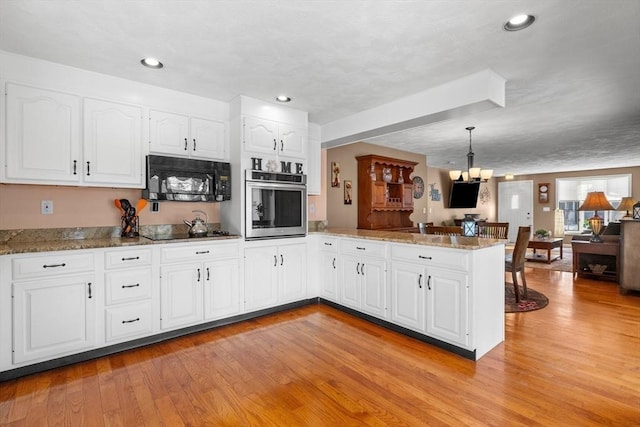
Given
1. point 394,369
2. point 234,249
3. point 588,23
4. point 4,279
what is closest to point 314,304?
point 234,249

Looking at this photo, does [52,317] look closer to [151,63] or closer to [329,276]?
[151,63]

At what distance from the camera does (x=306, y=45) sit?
2.37 meters

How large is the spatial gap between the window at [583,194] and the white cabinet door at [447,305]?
890 centimetres

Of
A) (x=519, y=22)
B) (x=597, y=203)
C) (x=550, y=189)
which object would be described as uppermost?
(x=519, y=22)

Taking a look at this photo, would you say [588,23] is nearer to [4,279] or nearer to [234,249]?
[234,249]

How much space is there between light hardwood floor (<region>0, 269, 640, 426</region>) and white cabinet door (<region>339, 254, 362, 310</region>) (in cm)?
39

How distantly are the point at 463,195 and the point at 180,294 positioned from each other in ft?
26.6

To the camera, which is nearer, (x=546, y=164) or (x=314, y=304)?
(x=314, y=304)

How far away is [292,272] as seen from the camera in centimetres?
384

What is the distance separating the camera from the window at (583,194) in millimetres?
9016

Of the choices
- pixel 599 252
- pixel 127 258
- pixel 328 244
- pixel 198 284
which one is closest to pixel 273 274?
pixel 328 244

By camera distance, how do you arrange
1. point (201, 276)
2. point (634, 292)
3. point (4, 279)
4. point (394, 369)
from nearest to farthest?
point (4, 279) < point (394, 369) < point (201, 276) < point (634, 292)

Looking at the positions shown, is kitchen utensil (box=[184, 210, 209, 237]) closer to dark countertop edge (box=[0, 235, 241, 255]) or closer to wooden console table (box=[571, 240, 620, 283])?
dark countertop edge (box=[0, 235, 241, 255])

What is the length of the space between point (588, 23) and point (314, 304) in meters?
3.54
